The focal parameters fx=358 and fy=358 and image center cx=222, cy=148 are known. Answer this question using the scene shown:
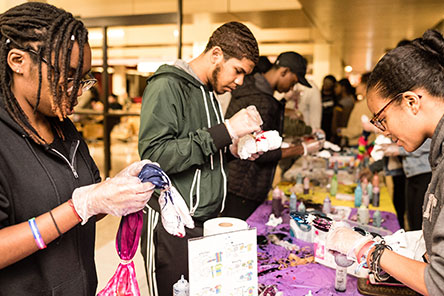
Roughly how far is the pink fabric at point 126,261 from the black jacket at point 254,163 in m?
1.54

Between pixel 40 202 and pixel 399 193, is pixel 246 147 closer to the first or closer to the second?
pixel 40 202

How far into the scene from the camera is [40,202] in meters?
0.99

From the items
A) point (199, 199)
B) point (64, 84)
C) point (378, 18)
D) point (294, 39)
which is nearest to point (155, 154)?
point (199, 199)

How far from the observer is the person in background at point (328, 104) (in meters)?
6.09

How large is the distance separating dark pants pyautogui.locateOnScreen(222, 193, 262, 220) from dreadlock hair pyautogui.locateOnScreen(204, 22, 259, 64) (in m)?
1.25

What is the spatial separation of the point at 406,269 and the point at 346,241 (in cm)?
21

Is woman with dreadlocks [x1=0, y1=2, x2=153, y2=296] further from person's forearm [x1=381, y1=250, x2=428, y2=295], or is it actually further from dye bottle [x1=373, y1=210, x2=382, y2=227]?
dye bottle [x1=373, y1=210, x2=382, y2=227]

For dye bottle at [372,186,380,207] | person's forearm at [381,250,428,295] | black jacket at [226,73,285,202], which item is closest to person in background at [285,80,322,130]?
dye bottle at [372,186,380,207]

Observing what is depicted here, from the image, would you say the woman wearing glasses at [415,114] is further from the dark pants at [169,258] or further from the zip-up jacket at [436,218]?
the dark pants at [169,258]

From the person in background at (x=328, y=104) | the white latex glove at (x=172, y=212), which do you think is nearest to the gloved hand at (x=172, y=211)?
the white latex glove at (x=172, y=212)

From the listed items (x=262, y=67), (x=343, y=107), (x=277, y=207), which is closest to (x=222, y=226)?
(x=277, y=207)

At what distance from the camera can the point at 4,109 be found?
96 cm

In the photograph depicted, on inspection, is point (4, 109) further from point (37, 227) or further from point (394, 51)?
point (394, 51)

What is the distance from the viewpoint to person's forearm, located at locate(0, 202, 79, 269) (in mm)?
868
